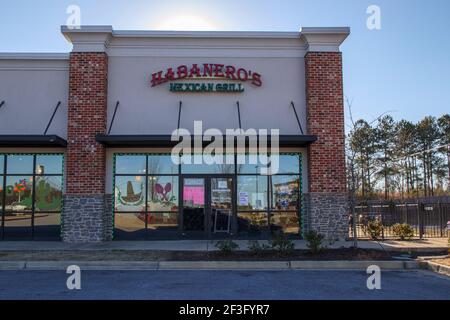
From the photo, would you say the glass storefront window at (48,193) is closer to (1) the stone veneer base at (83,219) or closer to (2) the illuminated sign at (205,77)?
(1) the stone veneer base at (83,219)

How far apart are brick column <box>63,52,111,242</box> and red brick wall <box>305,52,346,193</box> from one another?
738 centimetres

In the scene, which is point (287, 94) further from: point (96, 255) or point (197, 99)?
Result: point (96, 255)

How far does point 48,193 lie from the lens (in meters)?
16.8

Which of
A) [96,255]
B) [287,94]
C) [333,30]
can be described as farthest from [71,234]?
[333,30]

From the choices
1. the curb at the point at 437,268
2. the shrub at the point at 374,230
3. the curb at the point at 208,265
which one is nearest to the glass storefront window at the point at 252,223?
the shrub at the point at 374,230

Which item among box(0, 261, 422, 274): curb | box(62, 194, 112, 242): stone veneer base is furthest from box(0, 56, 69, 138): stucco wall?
box(0, 261, 422, 274): curb

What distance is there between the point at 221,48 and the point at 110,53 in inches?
160

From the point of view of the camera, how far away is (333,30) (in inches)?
657

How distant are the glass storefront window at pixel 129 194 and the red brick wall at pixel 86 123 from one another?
69cm

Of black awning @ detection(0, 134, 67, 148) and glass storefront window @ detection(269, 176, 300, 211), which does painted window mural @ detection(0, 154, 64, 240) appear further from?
glass storefront window @ detection(269, 176, 300, 211)

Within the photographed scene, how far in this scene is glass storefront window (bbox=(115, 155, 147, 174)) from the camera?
16875 millimetres

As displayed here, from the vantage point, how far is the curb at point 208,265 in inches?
456

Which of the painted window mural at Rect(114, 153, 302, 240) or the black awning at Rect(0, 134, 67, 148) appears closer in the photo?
the black awning at Rect(0, 134, 67, 148)

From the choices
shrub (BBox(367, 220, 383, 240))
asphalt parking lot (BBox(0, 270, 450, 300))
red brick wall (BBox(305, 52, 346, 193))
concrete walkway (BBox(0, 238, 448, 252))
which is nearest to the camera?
asphalt parking lot (BBox(0, 270, 450, 300))
